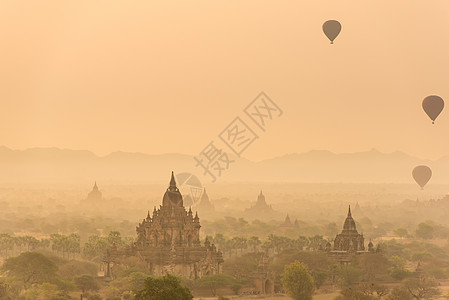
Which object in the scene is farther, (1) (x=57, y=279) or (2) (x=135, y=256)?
(2) (x=135, y=256)

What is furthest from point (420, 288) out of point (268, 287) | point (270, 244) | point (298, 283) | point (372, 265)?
point (270, 244)

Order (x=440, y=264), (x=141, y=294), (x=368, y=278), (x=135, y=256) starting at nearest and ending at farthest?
(x=141, y=294), (x=135, y=256), (x=368, y=278), (x=440, y=264)

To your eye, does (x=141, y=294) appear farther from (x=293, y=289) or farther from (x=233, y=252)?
(x=233, y=252)

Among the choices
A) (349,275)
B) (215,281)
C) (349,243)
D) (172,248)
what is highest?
(349,243)

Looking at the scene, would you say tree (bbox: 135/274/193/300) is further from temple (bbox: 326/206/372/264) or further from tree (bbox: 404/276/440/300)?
temple (bbox: 326/206/372/264)

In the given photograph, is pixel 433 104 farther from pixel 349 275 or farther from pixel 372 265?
pixel 349 275

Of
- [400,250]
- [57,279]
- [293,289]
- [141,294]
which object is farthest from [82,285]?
[400,250]
